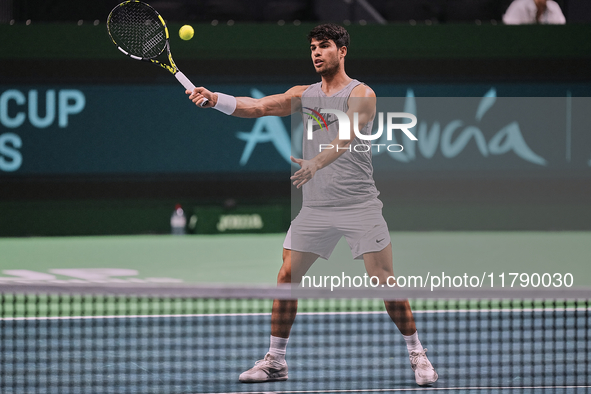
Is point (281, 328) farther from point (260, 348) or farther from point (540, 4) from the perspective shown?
point (540, 4)

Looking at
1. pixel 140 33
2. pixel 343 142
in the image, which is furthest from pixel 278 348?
pixel 140 33

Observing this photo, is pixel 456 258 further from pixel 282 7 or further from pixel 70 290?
pixel 70 290

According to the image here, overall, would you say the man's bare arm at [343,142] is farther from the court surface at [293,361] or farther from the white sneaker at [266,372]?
the white sneaker at [266,372]

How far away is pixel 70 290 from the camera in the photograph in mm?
2973

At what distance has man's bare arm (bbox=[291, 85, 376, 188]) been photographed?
12.3ft

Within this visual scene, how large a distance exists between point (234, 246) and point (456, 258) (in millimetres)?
2427

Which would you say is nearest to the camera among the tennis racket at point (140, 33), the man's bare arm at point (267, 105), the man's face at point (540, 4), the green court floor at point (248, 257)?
the man's bare arm at point (267, 105)

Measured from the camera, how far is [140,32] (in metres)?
5.38

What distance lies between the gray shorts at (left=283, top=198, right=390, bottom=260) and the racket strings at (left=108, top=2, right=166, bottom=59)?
1736mm

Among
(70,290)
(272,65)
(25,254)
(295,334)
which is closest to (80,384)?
(70,290)

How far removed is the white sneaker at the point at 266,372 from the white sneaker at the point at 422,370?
0.61 metres

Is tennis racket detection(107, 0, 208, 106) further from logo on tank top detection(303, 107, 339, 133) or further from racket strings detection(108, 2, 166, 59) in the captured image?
logo on tank top detection(303, 107, 339, 133)

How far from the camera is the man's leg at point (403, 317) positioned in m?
3.78

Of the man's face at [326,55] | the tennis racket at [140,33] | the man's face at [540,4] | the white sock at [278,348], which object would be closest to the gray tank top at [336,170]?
the man's face at [326,55]
